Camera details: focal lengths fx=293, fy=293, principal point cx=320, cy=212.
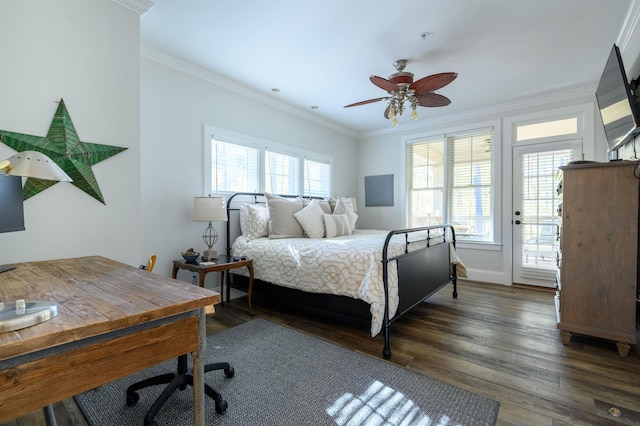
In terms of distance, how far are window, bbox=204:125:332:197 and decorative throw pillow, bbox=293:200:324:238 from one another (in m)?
0.85

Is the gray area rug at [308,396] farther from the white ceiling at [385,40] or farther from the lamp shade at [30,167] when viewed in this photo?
the white ceiling at [385,40]

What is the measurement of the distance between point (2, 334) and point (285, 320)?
2.36 metres

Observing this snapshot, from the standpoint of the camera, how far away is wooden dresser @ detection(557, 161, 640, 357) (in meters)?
2.11

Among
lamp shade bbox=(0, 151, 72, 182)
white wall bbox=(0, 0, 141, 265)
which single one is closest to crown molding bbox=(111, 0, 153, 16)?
white wall bbox=(0, 0, 141, 265)

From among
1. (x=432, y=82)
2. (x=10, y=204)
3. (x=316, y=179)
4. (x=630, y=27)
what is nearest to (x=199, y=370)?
(x=10, y=204)

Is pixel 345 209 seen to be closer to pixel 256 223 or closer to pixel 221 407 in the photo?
pixel 256 223

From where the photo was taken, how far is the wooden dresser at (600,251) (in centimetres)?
211

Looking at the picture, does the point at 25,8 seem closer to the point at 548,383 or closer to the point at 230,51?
the point at 230,51

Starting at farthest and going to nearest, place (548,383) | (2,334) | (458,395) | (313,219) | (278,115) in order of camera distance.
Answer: (278,115) < (313,219) < (548,383) < (458,395) < (2,334)

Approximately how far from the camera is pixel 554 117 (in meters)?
3.88

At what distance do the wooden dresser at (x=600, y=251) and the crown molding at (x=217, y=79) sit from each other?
3.34m

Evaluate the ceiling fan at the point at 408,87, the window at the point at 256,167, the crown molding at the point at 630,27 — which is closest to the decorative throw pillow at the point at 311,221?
the window at the point at 256,167

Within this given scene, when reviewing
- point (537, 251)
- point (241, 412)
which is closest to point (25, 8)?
point (241, 412)

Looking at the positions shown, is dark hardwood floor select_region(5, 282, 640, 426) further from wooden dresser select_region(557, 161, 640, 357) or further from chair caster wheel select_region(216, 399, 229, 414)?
chair caster wheel select_region(216, 399, 229, 414)
